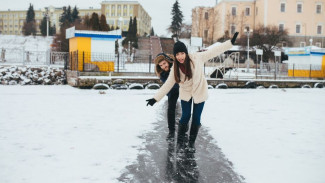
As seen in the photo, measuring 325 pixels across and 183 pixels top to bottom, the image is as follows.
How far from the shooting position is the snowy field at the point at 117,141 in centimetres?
347

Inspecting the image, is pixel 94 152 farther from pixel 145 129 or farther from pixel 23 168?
pixel 145 129

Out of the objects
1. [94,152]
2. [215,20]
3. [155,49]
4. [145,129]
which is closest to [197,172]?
[94,152]

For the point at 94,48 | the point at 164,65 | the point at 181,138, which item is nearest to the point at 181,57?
the point at 164,65

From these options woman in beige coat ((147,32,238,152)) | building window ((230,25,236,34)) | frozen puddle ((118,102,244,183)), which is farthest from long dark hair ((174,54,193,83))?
building window ((230,25,236,34))

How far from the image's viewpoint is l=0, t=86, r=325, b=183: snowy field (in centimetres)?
347

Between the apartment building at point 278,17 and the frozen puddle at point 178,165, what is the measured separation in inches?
2079

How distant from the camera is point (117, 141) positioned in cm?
491

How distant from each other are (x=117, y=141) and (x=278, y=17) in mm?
59560

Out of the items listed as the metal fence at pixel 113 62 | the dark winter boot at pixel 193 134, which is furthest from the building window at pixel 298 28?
the dark winter boot at pixel 193 134

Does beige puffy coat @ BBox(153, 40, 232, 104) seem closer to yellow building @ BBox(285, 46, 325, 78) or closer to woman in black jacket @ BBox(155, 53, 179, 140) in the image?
woman in black jacket @ BBox(155, 53, 179, 140)

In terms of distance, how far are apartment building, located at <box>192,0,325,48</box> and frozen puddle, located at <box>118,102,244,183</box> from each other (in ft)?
173

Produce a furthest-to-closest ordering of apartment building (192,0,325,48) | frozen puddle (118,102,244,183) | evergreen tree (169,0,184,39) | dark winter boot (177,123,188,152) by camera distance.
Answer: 1. evergreen tree (169,0,184,39)
2. apartment building (192,0,325,48)
3. dark winter boot (177,123,188,152)
4. frozen puddle (118,102,244,183)

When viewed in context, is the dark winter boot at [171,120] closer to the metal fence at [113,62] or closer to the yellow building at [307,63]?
the metal fence at [113,62]

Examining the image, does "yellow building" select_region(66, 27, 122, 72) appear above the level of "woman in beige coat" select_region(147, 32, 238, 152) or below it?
above
